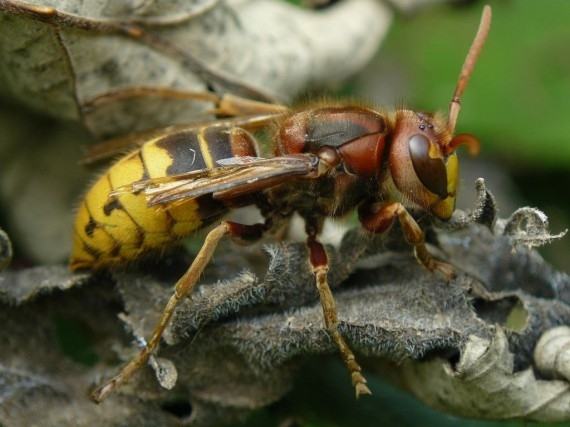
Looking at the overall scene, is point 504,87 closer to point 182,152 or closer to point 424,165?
point 424,165

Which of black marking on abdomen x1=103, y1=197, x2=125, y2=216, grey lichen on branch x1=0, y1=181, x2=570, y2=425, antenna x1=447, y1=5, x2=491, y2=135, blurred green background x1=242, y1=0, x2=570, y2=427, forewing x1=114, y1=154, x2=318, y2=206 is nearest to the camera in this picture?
grey lichen on branch x1=0, y1=181, x2=570, y2=425

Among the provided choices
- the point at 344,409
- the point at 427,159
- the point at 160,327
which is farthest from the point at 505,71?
the point at 160,327

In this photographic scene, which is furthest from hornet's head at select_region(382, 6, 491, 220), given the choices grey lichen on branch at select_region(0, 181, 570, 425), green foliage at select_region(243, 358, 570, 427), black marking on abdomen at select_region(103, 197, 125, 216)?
black marking on abdomen at select_region(103, 197, 125, 216)

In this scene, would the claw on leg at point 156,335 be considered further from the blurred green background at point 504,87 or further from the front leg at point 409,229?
the blurred green background at point 504,87

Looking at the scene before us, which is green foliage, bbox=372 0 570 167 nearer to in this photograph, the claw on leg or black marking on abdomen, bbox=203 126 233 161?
black marking on abdomen, bbox=203 126 233 161

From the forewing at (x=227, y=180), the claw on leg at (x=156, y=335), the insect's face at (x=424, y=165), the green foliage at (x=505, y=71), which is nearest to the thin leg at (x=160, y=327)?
the claw on leg at (x=156, y=335)

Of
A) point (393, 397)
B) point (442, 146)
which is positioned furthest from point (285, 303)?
point (442, 146)

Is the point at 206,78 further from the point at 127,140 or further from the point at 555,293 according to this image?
the point at 555,293
